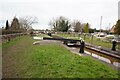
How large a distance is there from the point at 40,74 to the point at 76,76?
1.48 metres

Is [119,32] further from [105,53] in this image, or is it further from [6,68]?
[6,68]

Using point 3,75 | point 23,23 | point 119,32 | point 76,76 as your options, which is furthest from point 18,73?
point 23,23

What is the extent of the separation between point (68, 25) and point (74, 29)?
4026 millimetres

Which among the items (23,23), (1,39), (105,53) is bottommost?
(105,53)

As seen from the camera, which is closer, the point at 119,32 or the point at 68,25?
the point at 119,32

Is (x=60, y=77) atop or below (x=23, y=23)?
below

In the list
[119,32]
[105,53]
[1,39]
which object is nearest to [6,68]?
[1,39]

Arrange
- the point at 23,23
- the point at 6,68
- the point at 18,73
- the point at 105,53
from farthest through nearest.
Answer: the point at 23,23 → the point at 105,53 → the point at 6,68 → the point at 18,73

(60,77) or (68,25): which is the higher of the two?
(68,25)

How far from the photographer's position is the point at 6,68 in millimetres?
8984

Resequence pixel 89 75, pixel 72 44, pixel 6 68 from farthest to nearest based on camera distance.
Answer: pixel 72 44
pixel 6 68
pixel 89 75

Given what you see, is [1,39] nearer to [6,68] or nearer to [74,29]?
[6,68]

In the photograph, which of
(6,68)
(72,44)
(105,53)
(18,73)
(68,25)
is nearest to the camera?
(18,73)

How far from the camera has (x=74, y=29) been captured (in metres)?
101
